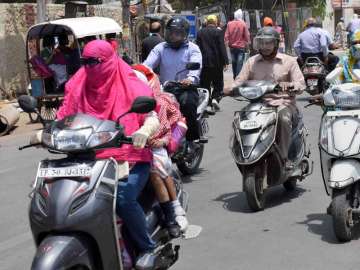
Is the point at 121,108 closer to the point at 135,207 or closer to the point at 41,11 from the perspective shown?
the point at 135,207

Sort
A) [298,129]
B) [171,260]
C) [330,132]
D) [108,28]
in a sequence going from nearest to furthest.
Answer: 1. [171,260]
2. [330,132]
3. [298,129]
4. [108,28]

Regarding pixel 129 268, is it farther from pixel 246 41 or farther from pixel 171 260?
pixel 246 41

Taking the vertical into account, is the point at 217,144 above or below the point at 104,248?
below

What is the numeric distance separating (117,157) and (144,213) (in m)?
0.43

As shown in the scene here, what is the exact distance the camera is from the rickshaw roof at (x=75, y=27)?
14.0 meters

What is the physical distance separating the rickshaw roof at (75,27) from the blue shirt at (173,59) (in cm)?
540

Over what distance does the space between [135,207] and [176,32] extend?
15.3 feet

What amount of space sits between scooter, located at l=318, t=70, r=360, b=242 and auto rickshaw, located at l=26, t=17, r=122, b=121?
866 cm

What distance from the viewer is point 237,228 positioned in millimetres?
6398

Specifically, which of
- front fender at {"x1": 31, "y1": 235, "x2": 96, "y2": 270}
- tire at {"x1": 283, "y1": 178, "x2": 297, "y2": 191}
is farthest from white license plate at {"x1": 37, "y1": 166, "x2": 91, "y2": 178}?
tire at {"x1": 283, "y1": 178, "x2": 297, "y2": 191}

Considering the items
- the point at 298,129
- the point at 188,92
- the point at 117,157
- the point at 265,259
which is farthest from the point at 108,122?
the point at 188,92

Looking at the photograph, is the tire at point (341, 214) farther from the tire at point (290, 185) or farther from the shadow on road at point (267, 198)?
the tire at point (290, 185)

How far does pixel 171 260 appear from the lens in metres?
4.76

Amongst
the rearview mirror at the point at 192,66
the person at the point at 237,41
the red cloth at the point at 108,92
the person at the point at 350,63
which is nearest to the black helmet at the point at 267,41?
the person at the point at 350,63
